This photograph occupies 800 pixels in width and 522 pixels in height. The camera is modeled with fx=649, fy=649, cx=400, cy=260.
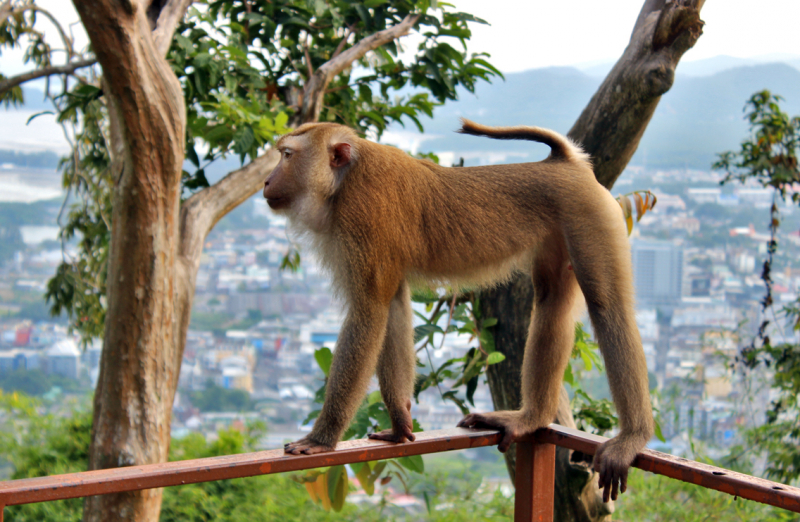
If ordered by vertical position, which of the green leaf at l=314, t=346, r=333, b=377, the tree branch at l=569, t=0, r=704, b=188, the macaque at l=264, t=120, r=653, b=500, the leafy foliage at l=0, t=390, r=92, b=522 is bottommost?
the leafy foliage at l=0, t=390, r=92, b=522

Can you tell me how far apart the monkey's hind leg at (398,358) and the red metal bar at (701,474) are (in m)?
0.54

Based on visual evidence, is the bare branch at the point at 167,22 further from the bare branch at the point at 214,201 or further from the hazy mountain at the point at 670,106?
the hazy mountain at the point at 670,106

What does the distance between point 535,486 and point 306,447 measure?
0.75 m

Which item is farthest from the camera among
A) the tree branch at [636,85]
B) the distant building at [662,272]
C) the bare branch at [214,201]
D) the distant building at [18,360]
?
the distant building at [18,360]

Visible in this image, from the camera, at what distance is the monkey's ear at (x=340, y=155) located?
231 centimetres

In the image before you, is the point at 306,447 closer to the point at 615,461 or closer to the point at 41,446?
the point at 615,461

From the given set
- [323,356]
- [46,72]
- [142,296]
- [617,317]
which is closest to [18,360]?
[46,72]

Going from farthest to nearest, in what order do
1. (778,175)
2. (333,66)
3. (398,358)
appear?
(778,175), (333,66), (398,358)

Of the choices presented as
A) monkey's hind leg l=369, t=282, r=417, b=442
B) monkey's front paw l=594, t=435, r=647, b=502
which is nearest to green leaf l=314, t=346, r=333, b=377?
monkey's hind leg l=369, t=282, r=417, b=442

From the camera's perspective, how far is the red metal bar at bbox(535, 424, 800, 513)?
155 centimetres

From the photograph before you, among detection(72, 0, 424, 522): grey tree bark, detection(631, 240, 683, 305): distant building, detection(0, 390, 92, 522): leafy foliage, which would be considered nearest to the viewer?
detection(72, 0, 424, 522): grey tree bark

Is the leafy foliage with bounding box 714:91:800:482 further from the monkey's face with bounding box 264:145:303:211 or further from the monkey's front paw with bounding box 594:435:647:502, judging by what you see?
the monkey's face with bounding box 264:145:303:211

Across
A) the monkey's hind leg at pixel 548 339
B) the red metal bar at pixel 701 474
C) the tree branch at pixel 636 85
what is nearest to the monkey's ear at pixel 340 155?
the monkey's hind leg at pixel 548 339

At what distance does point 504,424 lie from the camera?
7.67ft
